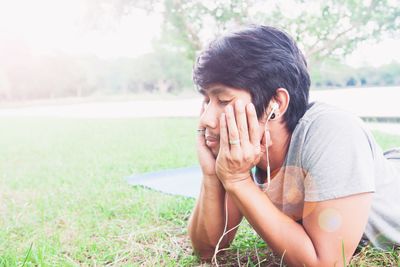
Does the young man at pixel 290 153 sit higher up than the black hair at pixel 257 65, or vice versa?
the black hair at pixel 257 65

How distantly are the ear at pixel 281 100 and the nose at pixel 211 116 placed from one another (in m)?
0.23

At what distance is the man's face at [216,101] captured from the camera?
1715 mm

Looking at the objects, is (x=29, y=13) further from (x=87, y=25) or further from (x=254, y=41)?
(x=254, y=41)

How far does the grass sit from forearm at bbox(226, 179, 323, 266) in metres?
0.45

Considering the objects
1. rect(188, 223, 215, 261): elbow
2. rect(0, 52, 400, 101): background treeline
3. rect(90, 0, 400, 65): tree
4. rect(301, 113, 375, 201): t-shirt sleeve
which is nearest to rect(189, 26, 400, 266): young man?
rect(301, 113, 375, 201): t-shirt sleeve

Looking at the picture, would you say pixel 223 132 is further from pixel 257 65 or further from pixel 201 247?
pixel 201 247

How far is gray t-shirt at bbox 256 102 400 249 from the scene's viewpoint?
1.54m

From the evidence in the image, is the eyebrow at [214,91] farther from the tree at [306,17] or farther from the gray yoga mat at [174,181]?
the tree at [306,17]

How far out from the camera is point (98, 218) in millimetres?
3102

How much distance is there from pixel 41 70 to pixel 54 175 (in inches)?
988

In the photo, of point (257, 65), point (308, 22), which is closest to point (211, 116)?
point (257, 65)

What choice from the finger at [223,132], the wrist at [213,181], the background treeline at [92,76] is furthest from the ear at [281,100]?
the background treeline at [92,76]

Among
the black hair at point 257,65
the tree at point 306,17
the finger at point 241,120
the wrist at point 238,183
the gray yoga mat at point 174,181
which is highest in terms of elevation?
the black hair at point 257,65

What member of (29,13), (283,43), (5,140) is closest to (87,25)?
(29,13)
